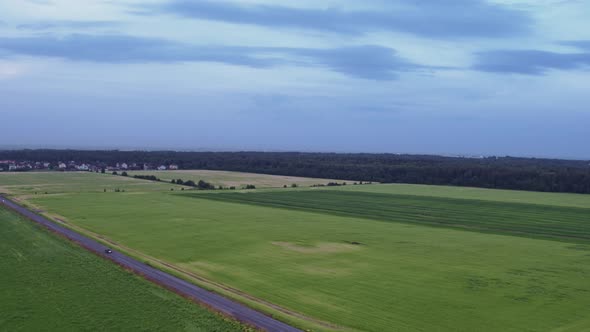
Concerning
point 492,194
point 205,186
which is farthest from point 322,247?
point 205,186

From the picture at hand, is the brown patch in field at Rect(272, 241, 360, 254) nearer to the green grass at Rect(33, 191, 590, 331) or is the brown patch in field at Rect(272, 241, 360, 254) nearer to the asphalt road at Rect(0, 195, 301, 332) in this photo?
the green grass at Rect(33, 191, 590, 331)

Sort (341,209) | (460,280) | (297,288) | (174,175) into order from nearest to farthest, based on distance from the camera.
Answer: (297,288), (460,280), (341,209), (174,175)

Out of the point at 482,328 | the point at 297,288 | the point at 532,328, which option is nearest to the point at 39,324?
the point at 297,288

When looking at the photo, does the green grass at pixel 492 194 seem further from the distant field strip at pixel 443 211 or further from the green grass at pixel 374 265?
the green grass at pixel 374 265

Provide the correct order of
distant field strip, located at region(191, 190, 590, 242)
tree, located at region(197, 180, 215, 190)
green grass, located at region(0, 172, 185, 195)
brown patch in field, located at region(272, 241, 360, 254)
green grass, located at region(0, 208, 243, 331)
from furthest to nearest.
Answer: tree, located at region(197, 180, 215, 190)
green grass, located at region(0, 172, 185, 195)
distant field strip, located at region(191, 190, 590, 242)
brown patch in field, located at region(272, 241, 360, 254)
green grass, located at region(0, 208, 243, 331)

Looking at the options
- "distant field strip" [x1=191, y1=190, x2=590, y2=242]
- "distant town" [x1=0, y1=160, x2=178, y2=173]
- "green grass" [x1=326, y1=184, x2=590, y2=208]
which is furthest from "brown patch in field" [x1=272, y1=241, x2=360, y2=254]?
"distant town" [x1=0, y1=160, x2=178, y2=173]

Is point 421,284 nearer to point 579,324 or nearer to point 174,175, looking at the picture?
point 579,324

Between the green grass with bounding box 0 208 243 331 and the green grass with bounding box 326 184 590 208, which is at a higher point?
the green grass with bounding box 326 184 590 208
